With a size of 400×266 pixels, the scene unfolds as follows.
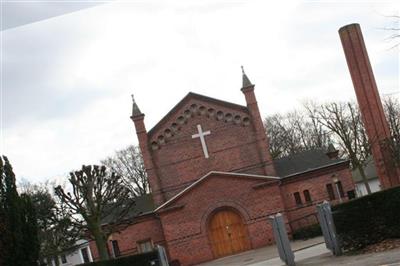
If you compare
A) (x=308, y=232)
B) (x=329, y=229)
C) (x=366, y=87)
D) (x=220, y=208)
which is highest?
(x=366, y=87)

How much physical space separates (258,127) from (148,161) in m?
8.47

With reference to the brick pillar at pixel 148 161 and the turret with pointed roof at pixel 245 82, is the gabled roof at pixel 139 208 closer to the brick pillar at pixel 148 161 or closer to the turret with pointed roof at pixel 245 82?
the brick pillar at pixel 148 161

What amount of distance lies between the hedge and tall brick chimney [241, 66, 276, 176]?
23.1 meters

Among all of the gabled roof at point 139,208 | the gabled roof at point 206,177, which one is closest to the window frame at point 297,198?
the gabled roof at point 206,177

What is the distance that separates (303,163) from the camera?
4191 cm

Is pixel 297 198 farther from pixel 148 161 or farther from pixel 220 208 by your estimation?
pixel 148 161

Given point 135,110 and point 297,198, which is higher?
point 135,110

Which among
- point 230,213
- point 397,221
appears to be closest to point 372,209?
point 397,221

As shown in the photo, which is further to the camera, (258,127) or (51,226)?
(51,226)

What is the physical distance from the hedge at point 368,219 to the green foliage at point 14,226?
9586 millimetres

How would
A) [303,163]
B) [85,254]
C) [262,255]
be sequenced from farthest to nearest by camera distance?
[85,254] → [303,163] → [262,255]

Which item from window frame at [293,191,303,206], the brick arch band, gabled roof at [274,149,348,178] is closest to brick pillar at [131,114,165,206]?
the brick arch band

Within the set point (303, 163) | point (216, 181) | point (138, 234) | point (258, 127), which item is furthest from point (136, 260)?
point (303, 163)

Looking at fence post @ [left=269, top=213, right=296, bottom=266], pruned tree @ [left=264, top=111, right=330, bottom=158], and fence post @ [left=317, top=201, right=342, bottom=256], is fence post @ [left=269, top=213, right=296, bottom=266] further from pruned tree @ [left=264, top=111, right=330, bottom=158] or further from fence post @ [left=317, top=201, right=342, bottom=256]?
pruned tree @ [left=264, top=111, right=330, bottom=158]
